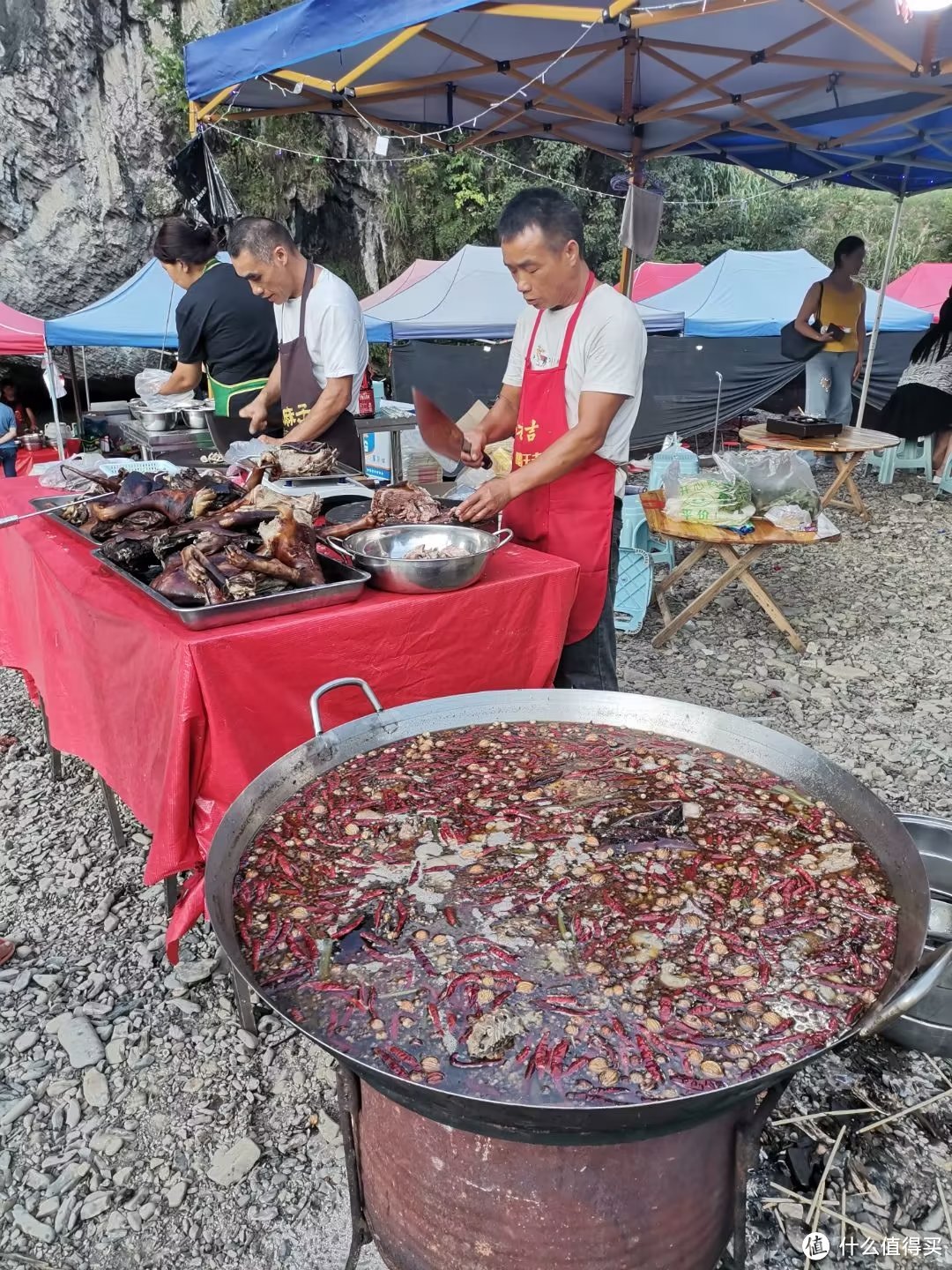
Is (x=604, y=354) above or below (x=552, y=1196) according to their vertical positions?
above

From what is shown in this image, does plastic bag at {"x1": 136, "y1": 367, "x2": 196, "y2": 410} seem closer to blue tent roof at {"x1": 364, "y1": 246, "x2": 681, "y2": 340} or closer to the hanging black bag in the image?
blue tent roof at {"x1": 364, "y1": 246, "x2": 681, "y2": 340}

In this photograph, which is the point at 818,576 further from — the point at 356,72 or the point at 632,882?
the point at 632,882

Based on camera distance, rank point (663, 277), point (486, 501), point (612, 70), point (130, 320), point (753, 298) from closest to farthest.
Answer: point (486, 501) → point (612, 70) → point (130, 320) → point (753, 298) → point (663, 277)

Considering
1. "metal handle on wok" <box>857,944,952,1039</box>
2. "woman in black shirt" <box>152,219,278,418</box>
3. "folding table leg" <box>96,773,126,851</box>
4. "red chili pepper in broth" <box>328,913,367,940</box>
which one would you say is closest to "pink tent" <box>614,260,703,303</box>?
"woman in black shirt" <box>152,219,278,418</box>

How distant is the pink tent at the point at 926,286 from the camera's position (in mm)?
16891

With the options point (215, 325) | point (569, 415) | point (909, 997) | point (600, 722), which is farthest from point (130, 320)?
point (909, 997)

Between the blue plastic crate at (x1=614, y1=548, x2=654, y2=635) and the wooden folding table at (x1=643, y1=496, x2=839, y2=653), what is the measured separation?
199 millimetres

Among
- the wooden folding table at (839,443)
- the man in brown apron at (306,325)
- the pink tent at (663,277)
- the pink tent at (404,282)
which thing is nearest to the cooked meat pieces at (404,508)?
the man in brown apron at (306,325)

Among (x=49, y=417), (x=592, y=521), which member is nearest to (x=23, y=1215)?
(x=592, y=521)

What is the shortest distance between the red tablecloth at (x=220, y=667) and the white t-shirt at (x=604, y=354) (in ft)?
2.14

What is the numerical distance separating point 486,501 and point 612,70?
5.96 metres

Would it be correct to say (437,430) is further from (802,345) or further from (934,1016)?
(802,345)

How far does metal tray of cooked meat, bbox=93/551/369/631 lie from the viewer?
207cm

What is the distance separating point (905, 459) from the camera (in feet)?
33.7
